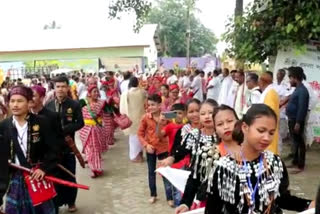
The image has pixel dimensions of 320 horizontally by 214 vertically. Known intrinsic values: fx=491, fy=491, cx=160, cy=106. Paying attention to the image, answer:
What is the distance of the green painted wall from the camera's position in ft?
110

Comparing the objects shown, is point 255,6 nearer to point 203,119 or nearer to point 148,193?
point 148,193

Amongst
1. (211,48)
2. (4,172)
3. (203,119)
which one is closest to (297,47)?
(203,119)

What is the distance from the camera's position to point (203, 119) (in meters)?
3.89

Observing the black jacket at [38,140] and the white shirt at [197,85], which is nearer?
the black jacket at [38,140]

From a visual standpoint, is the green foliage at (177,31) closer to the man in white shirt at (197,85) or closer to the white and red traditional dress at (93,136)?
the man in white shirt at (197,85)

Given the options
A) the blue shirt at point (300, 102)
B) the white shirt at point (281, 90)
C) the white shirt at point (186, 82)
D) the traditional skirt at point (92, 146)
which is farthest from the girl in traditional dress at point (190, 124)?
the white shirt at point (186, 82)

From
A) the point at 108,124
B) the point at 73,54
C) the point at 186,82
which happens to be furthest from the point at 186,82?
the point at 73,54

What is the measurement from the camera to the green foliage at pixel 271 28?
7742mm

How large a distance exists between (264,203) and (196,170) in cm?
74

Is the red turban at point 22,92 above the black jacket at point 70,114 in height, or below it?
above

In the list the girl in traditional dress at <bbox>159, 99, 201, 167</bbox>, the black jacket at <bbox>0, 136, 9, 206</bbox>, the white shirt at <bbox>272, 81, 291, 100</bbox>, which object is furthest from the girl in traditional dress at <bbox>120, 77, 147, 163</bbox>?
the black jacket at <bbox>0, 136, 9, 206</bbox>

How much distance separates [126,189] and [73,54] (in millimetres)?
28374

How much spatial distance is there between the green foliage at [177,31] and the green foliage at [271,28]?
47894mm

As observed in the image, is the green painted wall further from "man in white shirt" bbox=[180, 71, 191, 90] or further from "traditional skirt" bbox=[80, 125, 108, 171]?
"traditional skirt" bbox=[80, 125, 108, 171]
